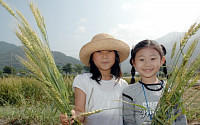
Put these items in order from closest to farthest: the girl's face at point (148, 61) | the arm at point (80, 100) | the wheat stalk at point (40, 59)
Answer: the wheat stalk at point (40, 59) < the girl's face at point (148, 61) < the arm at point (80, 100)

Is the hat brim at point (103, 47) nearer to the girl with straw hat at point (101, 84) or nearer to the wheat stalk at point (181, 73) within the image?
the girl with straw hat at point (101, 84)

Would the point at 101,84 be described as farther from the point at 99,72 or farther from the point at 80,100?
the point at 80,100

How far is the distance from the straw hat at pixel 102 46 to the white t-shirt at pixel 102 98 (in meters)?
0.32

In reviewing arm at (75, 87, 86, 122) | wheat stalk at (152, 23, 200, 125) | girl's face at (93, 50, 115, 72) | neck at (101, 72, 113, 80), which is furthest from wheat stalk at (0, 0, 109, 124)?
neck at (101, 72, 113, 80)

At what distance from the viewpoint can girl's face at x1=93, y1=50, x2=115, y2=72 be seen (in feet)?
6.88

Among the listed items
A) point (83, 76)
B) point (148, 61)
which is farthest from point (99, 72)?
point (148, 61)

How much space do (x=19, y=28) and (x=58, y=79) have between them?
42cm

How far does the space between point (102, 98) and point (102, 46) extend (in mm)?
683

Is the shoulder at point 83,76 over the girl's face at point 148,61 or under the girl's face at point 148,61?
under

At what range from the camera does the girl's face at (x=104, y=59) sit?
2.10 m

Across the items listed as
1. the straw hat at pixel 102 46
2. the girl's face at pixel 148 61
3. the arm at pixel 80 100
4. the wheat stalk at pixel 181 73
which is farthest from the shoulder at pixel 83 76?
the wheat stalk at pixel 181 73

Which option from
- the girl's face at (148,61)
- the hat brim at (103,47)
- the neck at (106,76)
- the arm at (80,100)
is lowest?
the arm at (80,100)

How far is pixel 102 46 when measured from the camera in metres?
2.10

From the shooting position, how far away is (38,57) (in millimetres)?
973
